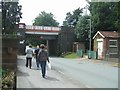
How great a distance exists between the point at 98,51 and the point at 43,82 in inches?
1526

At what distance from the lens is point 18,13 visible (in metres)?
36.9

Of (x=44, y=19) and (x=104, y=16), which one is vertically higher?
(x=44, y=19)

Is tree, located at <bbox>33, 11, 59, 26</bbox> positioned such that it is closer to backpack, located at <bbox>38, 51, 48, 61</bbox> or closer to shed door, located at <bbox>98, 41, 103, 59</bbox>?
shed door, located at <bbox>98, 41, 103, 59</bbox>

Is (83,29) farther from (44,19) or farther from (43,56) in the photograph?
(43,56)

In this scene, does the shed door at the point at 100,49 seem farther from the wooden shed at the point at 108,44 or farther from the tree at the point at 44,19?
the tree at the point at 44,19

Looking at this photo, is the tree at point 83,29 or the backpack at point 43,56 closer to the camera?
the backpack at point 43,56

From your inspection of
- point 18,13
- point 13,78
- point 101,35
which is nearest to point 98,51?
point 101,35

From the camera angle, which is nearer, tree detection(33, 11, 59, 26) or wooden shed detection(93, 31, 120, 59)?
wooden shed detection(93, 31, 120, 59)

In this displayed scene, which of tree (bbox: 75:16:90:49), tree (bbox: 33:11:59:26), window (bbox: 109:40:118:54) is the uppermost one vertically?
tree (bbox: 33:11:59:26)

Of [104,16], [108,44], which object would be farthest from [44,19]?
[108,44]

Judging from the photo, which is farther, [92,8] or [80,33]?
[80,33]

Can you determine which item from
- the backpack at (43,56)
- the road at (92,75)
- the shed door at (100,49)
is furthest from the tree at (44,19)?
the backpack at (43,56)

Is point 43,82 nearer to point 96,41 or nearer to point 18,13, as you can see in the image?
point 18,13

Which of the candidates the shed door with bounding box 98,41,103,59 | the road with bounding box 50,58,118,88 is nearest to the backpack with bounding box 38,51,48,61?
the road with bounding box 50,58,118,88
